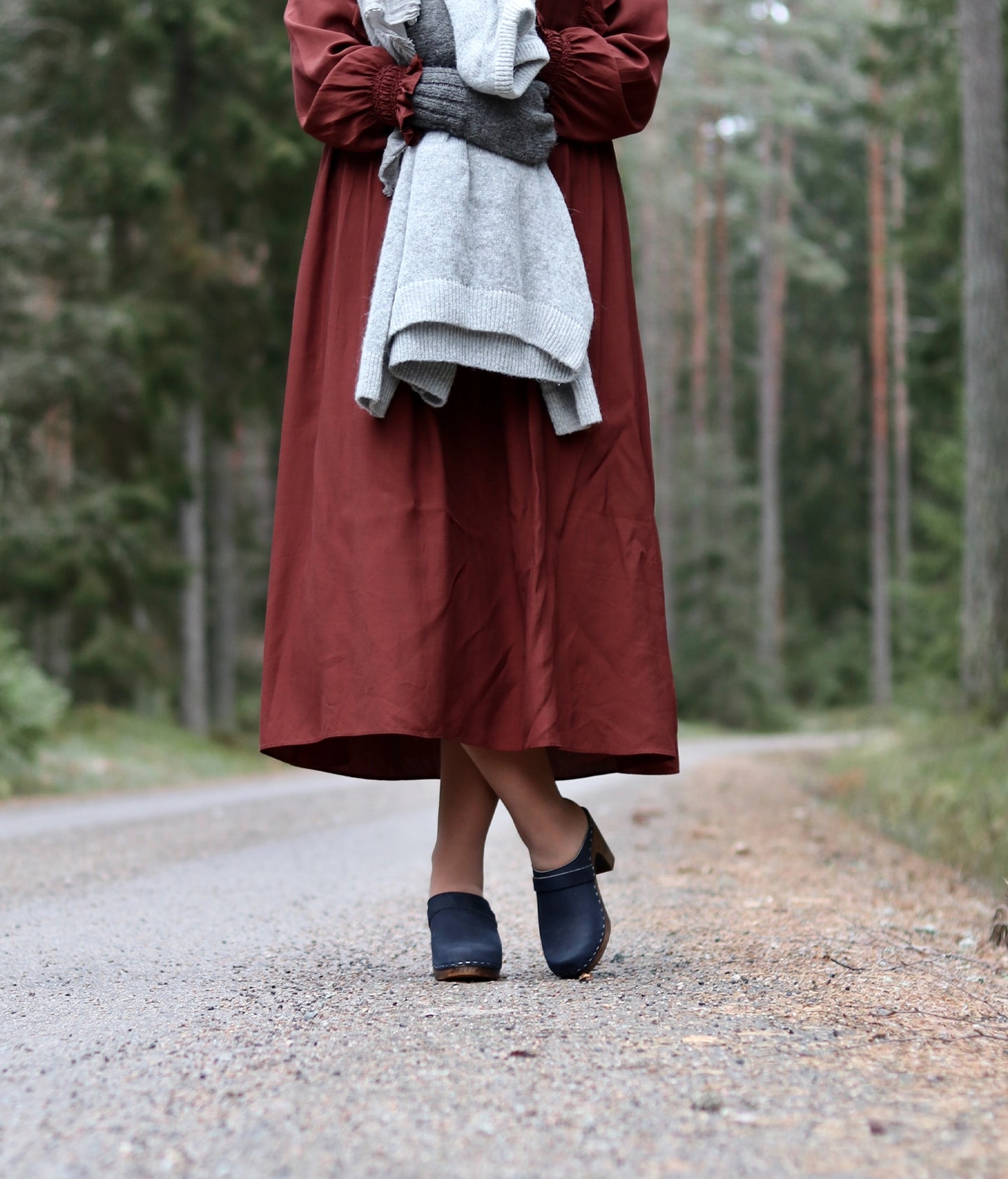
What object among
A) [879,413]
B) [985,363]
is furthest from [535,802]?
[879,413]

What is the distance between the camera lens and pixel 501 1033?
204 cm

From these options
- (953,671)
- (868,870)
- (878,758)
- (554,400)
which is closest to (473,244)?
(554,400)

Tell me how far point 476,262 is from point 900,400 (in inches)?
1367

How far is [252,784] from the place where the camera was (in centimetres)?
1120

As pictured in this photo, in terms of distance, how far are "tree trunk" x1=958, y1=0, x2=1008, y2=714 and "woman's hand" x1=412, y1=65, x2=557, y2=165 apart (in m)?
7.54

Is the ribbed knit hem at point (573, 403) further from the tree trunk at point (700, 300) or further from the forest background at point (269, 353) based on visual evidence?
the tree trunk at point (700, 300)

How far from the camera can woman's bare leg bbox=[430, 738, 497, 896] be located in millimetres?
2723

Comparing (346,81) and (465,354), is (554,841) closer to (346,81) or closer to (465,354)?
(465,354)

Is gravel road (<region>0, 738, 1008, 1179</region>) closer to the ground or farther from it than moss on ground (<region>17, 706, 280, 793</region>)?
farther from it

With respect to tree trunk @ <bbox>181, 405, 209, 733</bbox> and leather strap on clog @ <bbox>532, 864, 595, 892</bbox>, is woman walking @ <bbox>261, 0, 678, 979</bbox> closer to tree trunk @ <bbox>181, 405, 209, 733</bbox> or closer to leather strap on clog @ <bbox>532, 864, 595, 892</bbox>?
leather strap on clog @ <bbox>532, 864, 595, 892</bbox>

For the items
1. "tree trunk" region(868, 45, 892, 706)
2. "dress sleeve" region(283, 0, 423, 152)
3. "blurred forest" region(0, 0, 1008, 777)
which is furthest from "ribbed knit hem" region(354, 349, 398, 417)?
"tree trunk" region(868, 45, 892, 706)

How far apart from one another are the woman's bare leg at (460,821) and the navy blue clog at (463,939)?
0.04m

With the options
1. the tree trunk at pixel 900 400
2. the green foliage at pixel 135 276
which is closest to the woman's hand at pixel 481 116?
the green foliage at pixel 135 276

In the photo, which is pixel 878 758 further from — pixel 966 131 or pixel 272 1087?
pixel 272 1087
